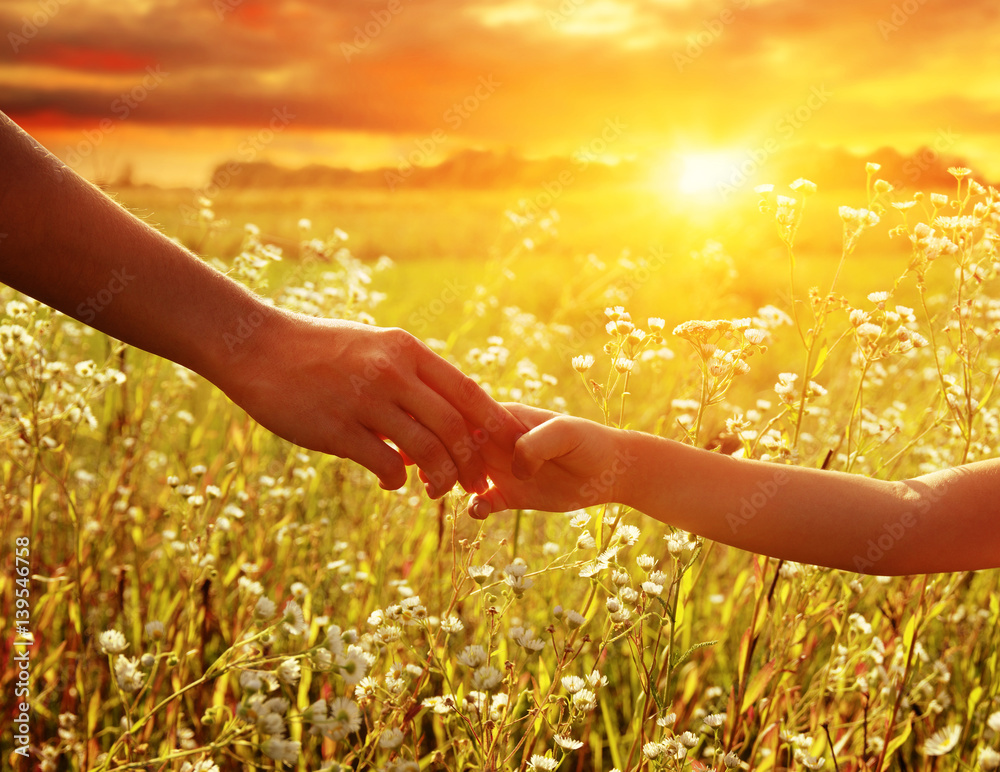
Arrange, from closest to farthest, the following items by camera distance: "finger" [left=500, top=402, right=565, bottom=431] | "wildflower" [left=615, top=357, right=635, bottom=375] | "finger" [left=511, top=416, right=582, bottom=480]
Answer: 1. "finger" [left=511, top=416, right=582, bottom=480]
2. "wildflower" [left=615, top=357, right=635, bottom=375]
3. "finger" [left=500, top=402, right=565, bottom=431]

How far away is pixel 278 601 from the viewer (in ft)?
7.73

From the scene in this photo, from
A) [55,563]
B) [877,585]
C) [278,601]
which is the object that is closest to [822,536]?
[877,585]

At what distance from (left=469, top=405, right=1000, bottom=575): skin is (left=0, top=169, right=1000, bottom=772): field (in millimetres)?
41

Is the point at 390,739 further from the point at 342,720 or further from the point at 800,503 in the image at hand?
the point at 800,503

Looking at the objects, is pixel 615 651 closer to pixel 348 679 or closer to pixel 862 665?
pixel 862 665

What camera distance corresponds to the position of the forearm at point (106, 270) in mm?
1231

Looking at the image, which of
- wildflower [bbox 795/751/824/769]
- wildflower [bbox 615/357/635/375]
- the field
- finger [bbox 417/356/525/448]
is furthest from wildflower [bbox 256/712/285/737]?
wildflower [bbox 795/751/824/769]

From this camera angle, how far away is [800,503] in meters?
1.34

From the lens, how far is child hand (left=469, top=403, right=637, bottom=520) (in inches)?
50.4

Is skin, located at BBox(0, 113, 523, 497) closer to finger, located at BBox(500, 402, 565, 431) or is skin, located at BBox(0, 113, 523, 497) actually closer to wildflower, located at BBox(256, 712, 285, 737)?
finger, located at BBox(500, 402, 565, 431)

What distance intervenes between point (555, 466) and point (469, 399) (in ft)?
0.72

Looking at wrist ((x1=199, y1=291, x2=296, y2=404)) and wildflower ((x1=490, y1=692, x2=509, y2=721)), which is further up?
wrist ((x1=199, y1=291, x2=296, y2=404))

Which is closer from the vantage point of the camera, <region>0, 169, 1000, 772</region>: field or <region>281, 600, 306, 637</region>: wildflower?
<region>281, 600, 306, 637</region>: wildflower

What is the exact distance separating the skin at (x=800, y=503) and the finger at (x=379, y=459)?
220mm
